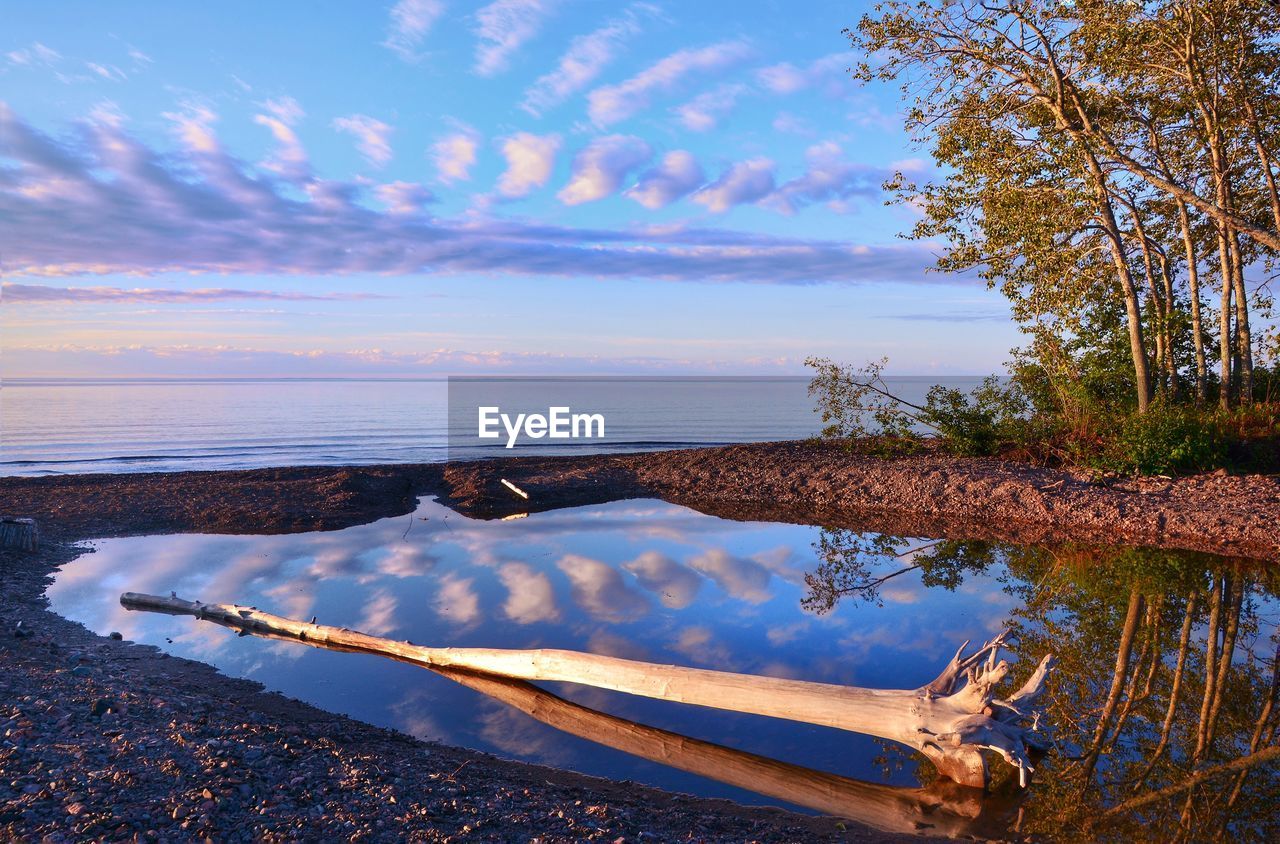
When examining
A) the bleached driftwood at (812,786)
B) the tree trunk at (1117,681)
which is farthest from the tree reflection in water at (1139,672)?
the bleached driftwood at (812,786)

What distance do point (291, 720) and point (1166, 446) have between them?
18524mm

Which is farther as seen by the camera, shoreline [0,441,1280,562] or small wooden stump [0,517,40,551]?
shoreline [0,441,1280,562]

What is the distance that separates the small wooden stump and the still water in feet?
→ 3.27

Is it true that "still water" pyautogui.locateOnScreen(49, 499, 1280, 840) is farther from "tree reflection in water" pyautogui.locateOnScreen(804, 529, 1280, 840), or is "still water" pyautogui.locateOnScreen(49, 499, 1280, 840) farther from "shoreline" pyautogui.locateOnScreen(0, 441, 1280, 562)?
"shoreline" pyautogui.locateOnScreen(0, 441, 1280, 562)

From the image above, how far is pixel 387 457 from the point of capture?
29797 millimetres

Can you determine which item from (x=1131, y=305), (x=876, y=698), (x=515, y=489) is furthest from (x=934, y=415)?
(x=876, y=698)

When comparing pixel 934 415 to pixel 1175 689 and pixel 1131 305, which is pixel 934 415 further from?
pixel 1175 689

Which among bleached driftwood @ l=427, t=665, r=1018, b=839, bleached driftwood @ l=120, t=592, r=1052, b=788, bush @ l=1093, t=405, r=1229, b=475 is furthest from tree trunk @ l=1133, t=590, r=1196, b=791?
bush @ l=1093, t=405, r=1229, b=475

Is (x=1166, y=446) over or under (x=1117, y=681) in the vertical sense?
over

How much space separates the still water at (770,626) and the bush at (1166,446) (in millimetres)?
4565

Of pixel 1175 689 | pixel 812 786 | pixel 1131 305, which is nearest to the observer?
pixel 812 786

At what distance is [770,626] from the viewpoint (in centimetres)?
1011

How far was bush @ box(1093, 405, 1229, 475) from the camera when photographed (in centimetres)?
1734

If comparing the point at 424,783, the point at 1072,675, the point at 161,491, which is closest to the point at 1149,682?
the point at 1072,675
